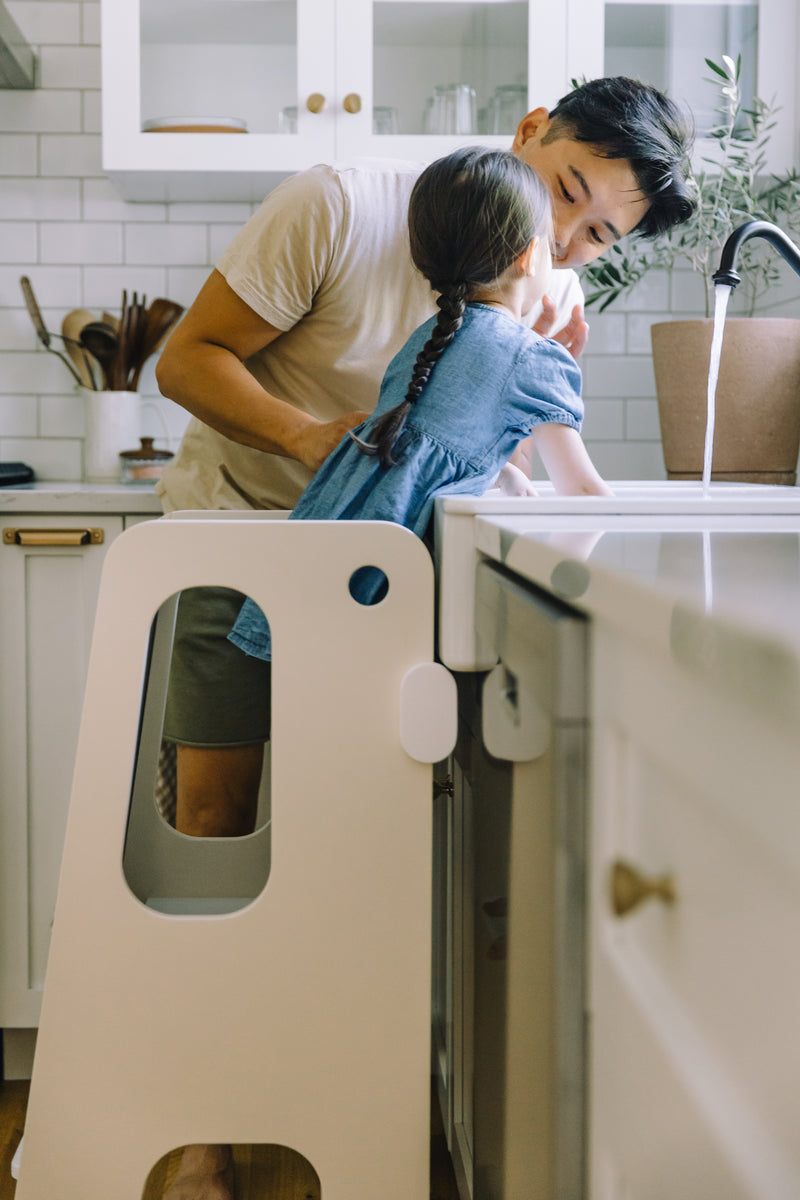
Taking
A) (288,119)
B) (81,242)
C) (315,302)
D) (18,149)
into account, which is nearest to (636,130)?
(315,302)

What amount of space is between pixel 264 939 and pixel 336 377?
73 cm

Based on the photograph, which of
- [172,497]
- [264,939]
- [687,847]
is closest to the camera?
[687,847]

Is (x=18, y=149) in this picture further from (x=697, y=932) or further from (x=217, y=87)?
(x=697, y=932)

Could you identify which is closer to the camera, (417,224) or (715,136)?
(417,224)

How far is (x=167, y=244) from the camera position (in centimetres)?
217

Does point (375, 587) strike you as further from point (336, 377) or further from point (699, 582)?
point (699, 582)

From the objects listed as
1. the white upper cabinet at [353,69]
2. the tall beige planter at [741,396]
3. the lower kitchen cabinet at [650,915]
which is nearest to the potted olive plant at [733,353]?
the tall beige planter at [741,396]

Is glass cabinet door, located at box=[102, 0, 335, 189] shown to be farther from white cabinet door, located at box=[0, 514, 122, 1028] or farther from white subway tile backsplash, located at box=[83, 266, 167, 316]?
white cabinet door, located at box=[0, 514, 122, 1028]

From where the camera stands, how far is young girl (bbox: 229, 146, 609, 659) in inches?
39.6

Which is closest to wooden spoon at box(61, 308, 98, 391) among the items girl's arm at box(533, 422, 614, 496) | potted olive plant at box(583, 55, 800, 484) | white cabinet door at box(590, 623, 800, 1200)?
potted olive plant at box(583, 55, 800, 484)

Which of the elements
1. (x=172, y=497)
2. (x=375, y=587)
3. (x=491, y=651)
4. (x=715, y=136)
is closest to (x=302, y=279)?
(x=172, y=497)

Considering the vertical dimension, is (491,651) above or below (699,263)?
below

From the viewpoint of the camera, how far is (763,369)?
1.77 meters

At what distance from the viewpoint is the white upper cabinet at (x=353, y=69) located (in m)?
1.84
